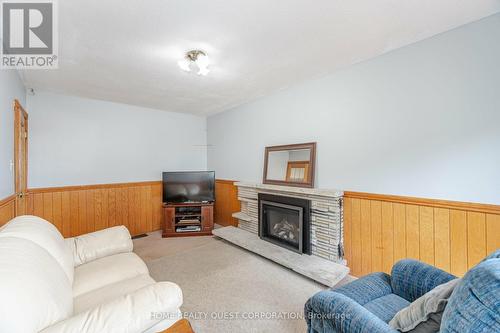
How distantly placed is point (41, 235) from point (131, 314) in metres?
0.93

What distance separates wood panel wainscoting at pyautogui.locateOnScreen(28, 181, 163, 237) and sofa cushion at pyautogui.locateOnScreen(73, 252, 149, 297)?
2136 mm

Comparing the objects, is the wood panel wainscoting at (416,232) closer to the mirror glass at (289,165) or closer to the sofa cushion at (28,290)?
the mirror glass at (289,165)

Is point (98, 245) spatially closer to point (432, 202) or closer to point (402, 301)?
point (402, 301)

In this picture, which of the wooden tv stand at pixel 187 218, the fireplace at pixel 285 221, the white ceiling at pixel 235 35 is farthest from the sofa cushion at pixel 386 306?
the wooden tv stand at pixel 187 218

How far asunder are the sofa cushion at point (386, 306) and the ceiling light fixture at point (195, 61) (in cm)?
236

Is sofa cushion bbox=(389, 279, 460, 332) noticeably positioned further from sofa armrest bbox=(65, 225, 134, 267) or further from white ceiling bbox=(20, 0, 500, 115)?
sofa armrest bbox=(65, 225, 134, 267)

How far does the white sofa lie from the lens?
936mm

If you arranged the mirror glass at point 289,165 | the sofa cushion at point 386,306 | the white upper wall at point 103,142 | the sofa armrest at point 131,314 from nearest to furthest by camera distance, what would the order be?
1. the sofa armrest at point 131,314
2. the sofa cushion at point 386,306
3. the mirror glass at point 289,165
4. the white upper wall at point 103,142

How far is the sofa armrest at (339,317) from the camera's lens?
3.50 feet

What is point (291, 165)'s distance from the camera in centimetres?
321

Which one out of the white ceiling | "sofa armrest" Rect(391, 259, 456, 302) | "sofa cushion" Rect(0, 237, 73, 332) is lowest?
"sofa armrest" Rect(391, 259, 456, 302)

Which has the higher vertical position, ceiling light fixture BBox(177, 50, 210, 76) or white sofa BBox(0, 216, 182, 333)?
ceiling light fixture BBox(177, 50, 210, 76)

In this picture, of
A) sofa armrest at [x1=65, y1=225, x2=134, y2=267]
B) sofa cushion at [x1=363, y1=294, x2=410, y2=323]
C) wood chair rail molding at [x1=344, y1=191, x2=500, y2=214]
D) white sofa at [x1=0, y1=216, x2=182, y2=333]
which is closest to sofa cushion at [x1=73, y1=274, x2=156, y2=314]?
white sofa at [x1=0, y1=216, x2=182, y2=333]

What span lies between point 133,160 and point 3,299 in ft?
11.8
